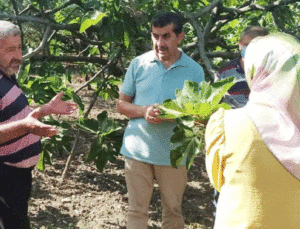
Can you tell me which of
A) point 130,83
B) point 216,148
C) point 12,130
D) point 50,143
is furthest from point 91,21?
point 216,148

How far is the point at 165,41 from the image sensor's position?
2.92 m

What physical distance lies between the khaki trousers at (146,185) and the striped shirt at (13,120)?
2.32ft

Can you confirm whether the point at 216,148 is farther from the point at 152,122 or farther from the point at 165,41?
the point at 165,41

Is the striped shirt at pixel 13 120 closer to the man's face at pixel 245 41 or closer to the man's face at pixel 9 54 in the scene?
the man's face at pixel 9 54

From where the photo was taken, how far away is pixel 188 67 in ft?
9.78

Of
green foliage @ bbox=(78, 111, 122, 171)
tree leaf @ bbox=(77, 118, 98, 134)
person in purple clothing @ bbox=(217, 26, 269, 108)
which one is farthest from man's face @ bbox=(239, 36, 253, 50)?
tree leaf @ bbox=(77, 118, 98, 134)

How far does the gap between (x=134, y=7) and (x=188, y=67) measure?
1.15 meters

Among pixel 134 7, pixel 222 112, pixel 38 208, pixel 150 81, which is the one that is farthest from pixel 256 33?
pixel 38 208

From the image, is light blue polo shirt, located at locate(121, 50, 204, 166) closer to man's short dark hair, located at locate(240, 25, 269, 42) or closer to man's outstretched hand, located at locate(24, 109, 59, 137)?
man's short dark hair, located at locate(240, 25, 269, 42)

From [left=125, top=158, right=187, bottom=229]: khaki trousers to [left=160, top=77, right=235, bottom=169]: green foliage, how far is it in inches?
23.8

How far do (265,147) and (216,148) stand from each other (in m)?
0.19

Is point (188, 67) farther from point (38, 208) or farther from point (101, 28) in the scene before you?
point (38, 208)

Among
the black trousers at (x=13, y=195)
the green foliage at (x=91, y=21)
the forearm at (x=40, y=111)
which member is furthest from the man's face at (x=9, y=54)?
the green foliage at (x=91, y=21)

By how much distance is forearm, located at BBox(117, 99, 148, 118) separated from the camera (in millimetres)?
2870
